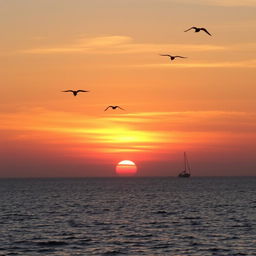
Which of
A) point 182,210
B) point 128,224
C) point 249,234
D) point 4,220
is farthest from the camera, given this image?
point 182,210

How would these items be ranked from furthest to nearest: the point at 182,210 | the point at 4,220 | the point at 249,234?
the point at 182,210, the point at 4,220, the point at 249,234

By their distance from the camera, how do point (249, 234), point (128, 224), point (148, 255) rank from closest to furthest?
point (148, 255) → point (249, 234) → point (128, 224)

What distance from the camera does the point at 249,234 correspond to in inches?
3499

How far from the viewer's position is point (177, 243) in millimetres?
80562

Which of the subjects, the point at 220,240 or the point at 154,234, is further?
the point at 154,234

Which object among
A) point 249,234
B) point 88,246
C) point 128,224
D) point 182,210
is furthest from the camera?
point 182,210

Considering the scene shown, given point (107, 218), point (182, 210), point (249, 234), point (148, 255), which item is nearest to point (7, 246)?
point (148, 255)

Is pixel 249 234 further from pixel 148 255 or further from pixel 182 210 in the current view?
pixel 182 210

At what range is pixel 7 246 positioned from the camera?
260 feet

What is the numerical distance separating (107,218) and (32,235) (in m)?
29.5

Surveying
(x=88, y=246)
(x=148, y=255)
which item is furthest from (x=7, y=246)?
(x=148, y=255)

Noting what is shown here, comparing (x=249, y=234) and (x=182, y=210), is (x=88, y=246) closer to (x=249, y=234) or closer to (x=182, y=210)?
(x=249, y=234)

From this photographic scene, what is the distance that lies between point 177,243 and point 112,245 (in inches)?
308

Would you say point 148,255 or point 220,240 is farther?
point 220,240
